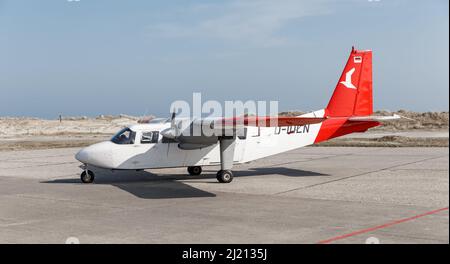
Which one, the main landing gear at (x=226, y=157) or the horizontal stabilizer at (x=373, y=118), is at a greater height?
the horizontal stabilizer at (x=373, y=118)

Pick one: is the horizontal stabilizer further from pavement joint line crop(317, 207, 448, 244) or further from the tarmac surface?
pavement joint line crop(317, 207, 448, 244)

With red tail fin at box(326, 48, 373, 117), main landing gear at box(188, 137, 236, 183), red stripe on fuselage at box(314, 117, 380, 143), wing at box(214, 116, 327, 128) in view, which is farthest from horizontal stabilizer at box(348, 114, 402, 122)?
main landing gear at box(188, 137, 236, 183)

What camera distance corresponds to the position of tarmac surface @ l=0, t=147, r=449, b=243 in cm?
1047

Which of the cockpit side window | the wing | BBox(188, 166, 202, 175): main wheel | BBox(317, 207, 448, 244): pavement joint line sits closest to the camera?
BBox(317, 207, 448, 244): pavement joint line

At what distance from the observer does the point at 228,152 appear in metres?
18.7

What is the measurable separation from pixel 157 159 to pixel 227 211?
6.49 metres

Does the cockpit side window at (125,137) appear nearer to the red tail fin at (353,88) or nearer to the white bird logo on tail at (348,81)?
the red tail fin at (353,88)

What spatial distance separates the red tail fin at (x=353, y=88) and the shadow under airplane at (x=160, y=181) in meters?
2.84

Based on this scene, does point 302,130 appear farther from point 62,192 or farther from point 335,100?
point 62,192

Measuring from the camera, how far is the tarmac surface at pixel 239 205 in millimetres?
10469

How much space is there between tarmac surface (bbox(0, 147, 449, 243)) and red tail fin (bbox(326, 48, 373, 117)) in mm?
2516

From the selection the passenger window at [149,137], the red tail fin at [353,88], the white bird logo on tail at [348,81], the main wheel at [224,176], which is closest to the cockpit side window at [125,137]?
the passenger window at [149,137]

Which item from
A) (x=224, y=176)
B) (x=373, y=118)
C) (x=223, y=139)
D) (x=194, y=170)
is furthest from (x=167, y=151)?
(x=373, y=118)
